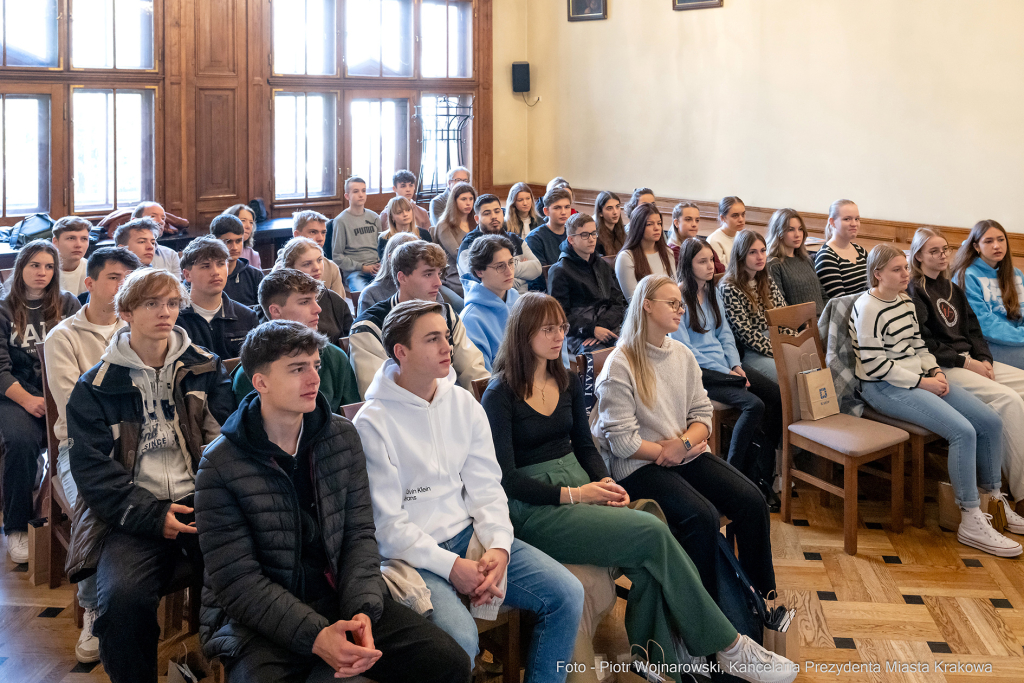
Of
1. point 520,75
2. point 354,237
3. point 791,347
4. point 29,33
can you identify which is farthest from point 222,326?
point 520,75

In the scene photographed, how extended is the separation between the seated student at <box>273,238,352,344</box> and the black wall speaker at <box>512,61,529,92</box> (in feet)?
18.9

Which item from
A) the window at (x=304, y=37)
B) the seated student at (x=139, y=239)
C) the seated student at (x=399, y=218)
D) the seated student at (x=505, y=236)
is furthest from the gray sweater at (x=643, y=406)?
the window at (x=304, y=37)

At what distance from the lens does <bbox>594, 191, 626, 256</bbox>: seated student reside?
568 centimetres

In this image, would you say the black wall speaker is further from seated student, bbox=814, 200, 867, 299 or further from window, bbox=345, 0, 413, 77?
seated student, bbox=814, 200, 867, 299

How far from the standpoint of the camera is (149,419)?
2.53m

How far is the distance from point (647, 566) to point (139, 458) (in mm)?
1426

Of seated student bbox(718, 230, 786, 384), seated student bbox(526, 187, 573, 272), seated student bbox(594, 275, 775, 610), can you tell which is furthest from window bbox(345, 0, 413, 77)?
seated student bbox(594, 275, 775, 610)

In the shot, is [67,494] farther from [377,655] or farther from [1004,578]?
[1004,578]

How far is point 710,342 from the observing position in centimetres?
421

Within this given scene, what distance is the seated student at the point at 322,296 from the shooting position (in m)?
3.67

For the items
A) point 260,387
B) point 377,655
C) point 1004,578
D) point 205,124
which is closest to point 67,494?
point 260,387

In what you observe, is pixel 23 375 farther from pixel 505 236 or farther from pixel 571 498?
pixel 505 236

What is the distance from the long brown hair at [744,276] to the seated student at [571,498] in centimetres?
182

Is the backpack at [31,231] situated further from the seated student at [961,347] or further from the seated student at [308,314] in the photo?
the seated student at [961,347]
